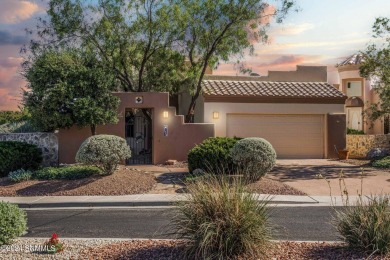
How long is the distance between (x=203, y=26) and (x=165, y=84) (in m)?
3.77

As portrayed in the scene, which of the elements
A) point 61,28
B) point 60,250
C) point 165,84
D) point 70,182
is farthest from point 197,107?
point 60,250

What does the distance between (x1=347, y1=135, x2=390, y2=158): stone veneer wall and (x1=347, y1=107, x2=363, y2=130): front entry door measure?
1007cm

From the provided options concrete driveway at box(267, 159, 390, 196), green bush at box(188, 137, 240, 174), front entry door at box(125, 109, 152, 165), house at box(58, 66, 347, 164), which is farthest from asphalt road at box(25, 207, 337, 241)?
front entry door at box(125, 109, 152, 165)

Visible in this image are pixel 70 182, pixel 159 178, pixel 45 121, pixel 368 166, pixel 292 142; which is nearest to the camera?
pixel 70 182

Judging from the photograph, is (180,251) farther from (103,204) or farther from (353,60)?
(353,60)

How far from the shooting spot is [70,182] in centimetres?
1617

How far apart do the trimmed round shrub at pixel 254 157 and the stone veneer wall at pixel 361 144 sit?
14.5 meters

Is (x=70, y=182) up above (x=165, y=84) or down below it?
below

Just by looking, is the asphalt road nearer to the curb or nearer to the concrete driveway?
the curb

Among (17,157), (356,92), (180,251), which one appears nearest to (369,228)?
(180,251)

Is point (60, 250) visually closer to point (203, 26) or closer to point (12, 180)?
point (12, 180)

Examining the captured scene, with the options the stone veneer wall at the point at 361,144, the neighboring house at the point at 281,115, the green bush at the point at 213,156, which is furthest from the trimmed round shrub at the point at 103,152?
the stone veneer wall at the point at 361,144

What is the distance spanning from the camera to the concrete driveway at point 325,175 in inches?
625

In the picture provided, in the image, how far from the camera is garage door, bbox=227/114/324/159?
26.4 meters
